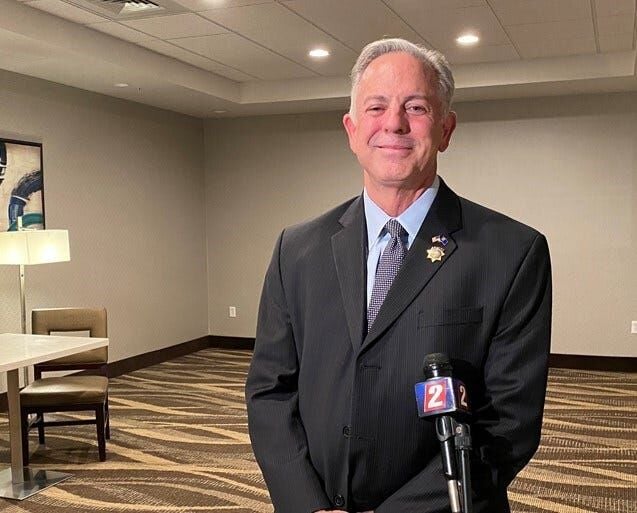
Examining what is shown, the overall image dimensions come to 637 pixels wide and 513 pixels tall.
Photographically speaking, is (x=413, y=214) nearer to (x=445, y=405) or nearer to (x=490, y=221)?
(x=490, y=221)

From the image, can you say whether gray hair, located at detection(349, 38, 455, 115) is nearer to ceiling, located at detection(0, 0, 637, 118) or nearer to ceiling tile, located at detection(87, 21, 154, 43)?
ceiling, located at detection(0, 0, 637, 118)

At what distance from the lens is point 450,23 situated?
5.19m

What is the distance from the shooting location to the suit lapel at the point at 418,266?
1453 millimetres

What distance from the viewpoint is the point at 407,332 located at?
145 cm

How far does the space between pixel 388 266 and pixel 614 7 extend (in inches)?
160

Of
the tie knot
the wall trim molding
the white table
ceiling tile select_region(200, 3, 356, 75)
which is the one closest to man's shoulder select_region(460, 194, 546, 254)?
the tie knot

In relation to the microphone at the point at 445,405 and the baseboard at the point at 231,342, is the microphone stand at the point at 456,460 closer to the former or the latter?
the microphone at the point at 445,405

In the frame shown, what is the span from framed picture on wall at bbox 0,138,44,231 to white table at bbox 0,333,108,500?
166cm

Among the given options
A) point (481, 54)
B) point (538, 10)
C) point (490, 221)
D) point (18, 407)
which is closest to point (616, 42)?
point (481, 54)

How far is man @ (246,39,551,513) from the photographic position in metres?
1.43

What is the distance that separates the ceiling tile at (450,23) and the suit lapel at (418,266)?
11.3 ft

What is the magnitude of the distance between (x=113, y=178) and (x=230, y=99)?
1.31 metres

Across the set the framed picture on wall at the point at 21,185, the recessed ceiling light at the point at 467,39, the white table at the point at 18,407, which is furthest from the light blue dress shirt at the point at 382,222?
the framed picture on wall at the point at 21,185

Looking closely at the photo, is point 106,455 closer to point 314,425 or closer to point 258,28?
point 258,28
